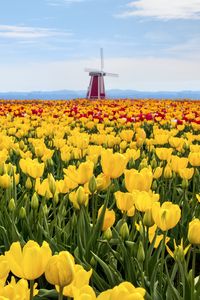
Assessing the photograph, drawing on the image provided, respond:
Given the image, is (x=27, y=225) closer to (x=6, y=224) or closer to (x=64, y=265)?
(x=6, y=224)

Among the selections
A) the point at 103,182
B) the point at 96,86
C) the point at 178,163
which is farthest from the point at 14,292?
the point at 96,86

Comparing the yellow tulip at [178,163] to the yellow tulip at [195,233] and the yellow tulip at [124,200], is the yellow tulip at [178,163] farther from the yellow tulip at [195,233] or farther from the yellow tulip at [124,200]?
the yellow tulip at [195,233]

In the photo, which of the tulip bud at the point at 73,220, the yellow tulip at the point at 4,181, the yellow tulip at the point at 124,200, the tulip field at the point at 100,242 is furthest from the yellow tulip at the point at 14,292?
the yellow tulip at the point at 4,181

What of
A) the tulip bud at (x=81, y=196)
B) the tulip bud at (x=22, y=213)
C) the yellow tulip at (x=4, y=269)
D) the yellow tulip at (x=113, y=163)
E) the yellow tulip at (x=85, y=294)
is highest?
the yellow tulip at (x=113, y=163)

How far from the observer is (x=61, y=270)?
129 centimetres

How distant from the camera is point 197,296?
194cm

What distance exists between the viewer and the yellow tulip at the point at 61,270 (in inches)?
50.7

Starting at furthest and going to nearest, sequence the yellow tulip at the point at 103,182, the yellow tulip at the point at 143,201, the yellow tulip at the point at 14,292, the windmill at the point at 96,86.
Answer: the windmill at the point at 96,86 < the yellow tulip at the point at 103,182 < the yellow tulip at the point at 143,201 < the yellow tulip at the point at 14,292

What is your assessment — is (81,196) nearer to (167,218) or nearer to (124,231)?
(124,231)

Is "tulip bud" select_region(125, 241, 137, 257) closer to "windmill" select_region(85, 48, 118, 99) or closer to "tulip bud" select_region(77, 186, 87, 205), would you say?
"tulip bud" select_region(77, 186, 87, 205)

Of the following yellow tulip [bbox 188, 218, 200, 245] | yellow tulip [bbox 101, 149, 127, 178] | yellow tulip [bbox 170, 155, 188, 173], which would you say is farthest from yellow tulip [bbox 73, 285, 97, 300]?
yellow tulip [bbox 170, 155, 188, 173]

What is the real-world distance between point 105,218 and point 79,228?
0.15m

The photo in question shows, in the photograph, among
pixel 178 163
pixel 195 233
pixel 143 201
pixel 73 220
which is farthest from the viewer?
pixel 178 163

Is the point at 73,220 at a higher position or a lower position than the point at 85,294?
lower
